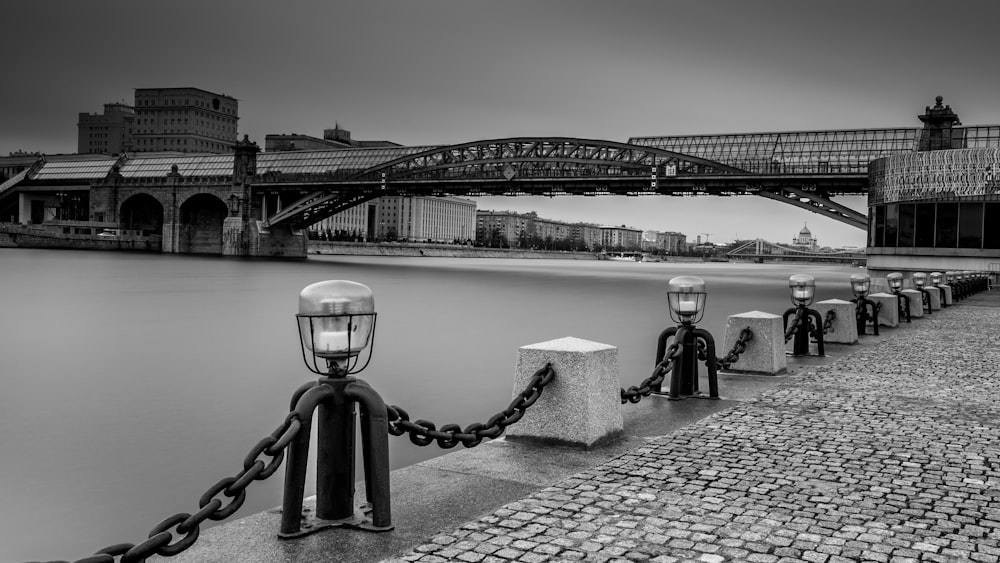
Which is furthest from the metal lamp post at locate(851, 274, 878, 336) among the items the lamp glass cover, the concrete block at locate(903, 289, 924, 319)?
the lamp glass cover

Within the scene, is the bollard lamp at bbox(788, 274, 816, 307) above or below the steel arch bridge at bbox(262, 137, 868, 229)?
below

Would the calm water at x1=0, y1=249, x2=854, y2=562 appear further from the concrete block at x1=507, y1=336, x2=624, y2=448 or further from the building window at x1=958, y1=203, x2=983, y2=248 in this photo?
the building window at x1=958, y1=203, x2=983, y2=248

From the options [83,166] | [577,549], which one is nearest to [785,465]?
[577,549]

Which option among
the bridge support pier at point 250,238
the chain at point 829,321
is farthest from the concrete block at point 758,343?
the bridge support pier at point 250,238

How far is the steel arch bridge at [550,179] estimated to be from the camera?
190 ft

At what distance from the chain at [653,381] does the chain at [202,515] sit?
13.6 feet

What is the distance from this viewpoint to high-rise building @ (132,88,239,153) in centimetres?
18575

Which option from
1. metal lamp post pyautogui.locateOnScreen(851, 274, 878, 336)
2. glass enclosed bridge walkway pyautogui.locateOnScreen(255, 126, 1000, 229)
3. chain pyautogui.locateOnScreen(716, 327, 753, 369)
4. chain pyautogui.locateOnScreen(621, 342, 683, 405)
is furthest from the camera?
glass enclosed bridge walkway pyautogui.locateOnScreen(255, 126, 1000, 229)

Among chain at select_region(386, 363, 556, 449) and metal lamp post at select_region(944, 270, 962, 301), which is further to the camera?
metal lamp post at select_region(944, 270, 962, 301)

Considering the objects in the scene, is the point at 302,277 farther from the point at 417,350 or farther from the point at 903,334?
the point at 903,334

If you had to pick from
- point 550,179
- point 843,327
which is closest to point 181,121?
point 550,179

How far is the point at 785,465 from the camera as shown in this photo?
6371 millimetres

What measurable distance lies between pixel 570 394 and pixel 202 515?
3464 mm

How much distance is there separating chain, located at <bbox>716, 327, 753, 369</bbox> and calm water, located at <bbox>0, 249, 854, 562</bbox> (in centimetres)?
338
